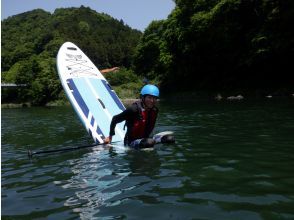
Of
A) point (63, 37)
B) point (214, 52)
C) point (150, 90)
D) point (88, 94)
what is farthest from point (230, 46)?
point (63, 37)

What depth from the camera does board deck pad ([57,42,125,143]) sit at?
10.9 m

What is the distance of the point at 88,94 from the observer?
12789mm

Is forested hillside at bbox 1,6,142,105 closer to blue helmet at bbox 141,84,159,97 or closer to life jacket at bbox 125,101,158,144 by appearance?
life jacket at bbox 125,101,158,144

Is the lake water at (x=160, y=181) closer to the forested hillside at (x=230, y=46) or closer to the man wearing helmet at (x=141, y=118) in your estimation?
the man wearing helmet at (x=141, y=118)

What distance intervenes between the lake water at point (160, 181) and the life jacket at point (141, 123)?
0.39m

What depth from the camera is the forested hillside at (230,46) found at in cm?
3484

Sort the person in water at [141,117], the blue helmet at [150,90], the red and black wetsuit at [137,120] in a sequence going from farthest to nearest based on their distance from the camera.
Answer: the red and black wetsuit at [137,120] < the person in water at [141,117] < the blue helmet at [150,90]

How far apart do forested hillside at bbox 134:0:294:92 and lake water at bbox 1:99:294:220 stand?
26.4 m

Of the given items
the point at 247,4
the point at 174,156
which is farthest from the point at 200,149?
the point at 247,4

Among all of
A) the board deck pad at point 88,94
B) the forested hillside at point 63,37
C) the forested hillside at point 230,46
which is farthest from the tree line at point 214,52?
the board deck pad at point 88,94

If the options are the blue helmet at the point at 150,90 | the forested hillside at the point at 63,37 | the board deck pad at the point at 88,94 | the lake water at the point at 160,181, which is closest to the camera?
the lake water at the point at 160,181

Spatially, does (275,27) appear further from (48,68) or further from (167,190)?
(48,68)

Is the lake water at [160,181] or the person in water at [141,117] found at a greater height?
the person in water at [141,117]

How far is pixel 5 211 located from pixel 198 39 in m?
40.0
